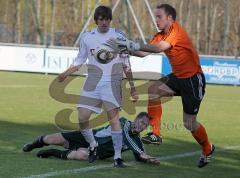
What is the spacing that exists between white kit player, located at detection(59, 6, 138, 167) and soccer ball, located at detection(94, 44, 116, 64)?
0.20 ft

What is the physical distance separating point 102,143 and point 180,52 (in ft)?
5.33

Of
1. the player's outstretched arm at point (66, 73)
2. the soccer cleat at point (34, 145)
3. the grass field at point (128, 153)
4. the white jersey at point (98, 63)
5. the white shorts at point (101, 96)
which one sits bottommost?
the grass field at point (128, 153)

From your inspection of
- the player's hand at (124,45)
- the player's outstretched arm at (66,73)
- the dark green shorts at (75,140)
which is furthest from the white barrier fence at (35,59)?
the player's hand at (124,45)

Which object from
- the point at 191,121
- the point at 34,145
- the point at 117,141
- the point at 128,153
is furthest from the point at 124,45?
the point at 128,153

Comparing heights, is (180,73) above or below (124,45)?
below

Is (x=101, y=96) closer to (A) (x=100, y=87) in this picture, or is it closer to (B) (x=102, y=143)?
(A) (x=100, y=87)

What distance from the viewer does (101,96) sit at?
33.1 feet

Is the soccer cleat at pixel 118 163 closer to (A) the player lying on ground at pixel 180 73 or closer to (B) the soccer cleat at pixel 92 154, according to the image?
(B) the soccer cleat at pixel 92 154

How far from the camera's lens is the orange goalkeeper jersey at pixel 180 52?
1000cm

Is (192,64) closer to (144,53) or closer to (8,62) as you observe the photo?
(144,53)

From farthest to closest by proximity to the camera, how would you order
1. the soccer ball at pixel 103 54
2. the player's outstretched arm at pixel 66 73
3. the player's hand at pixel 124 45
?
the player's outstretched arm at pixel 66 73 → the soccer ball at pixel 103 54 → the player's hand at pixel 124 45

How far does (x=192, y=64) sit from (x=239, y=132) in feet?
16.6

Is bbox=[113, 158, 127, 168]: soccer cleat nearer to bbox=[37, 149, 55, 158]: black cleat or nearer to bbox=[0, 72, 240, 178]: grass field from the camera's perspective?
bbox=[0, 72, 240, 178]: grass field

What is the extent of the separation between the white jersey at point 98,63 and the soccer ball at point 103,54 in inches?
2.6
